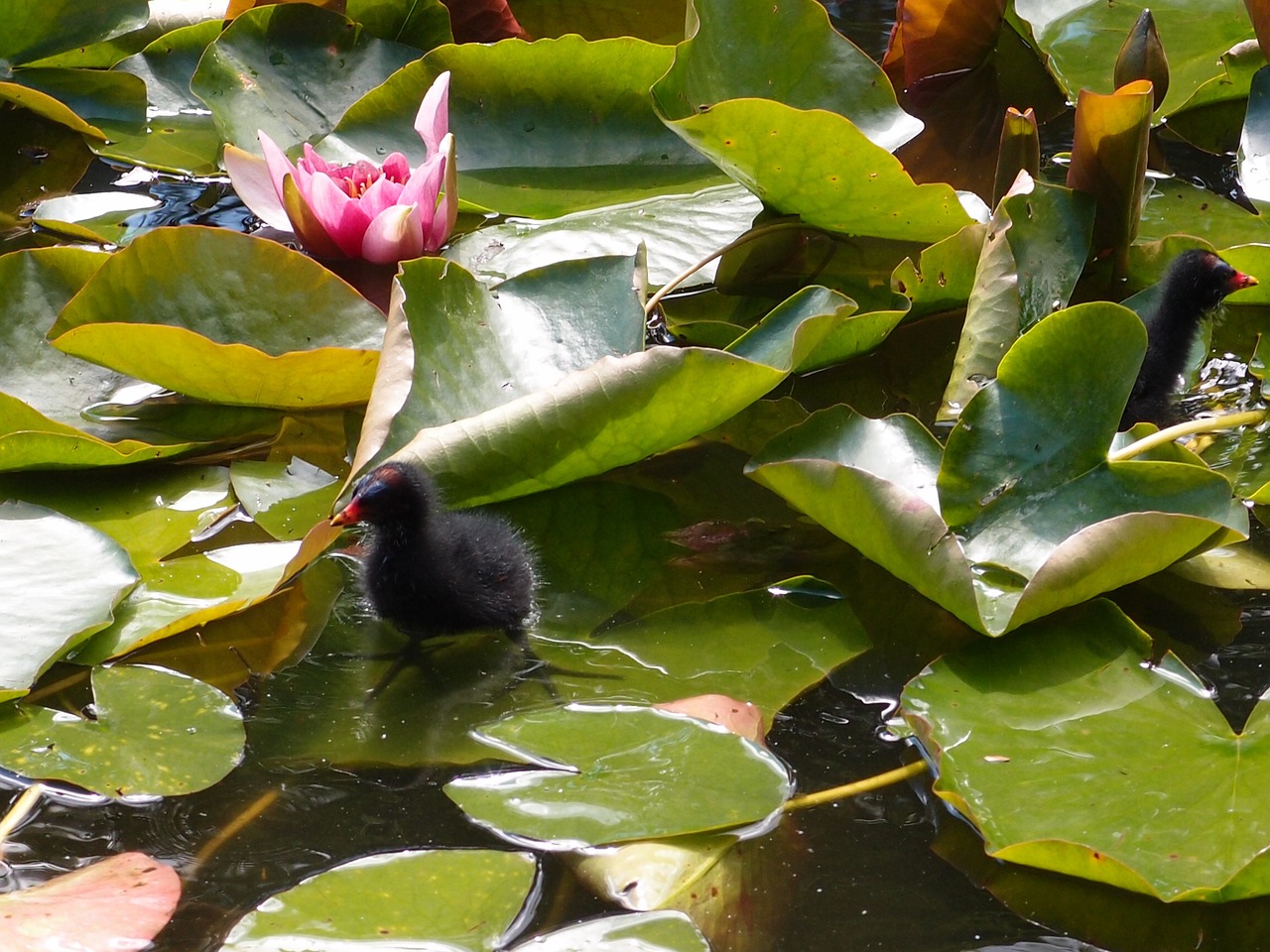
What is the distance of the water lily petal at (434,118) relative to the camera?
79.1 inches

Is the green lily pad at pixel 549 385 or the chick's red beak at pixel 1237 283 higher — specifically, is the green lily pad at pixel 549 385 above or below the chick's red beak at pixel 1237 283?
above

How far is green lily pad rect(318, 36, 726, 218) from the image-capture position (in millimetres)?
2277

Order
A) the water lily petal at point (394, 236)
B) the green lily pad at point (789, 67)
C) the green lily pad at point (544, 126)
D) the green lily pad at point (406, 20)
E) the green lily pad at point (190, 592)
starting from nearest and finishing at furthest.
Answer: the green lily pad at point (190, 592) → the water lily petal at point (394, 236) → the green lily pad at point (789, 67) → the green lily pad at point (544, 126) → the green lily pad at point (406, 20)

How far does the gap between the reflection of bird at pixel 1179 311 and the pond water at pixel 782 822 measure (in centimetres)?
45

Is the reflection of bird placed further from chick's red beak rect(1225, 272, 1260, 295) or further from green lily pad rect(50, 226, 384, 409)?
green lily pad rect(50, 226, 384, 409)

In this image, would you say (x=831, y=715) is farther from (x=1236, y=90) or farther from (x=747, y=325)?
(x=1236, y=90)

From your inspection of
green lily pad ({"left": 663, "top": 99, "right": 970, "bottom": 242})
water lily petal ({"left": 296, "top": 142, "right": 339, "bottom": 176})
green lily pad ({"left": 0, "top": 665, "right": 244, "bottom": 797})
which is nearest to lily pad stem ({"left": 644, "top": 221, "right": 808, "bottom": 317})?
green lily pad ({"left": 663, "top": 99, "right": 970, "bottom": 242})

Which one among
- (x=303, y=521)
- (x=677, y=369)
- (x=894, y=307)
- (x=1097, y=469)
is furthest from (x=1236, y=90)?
(x=303, y=521)

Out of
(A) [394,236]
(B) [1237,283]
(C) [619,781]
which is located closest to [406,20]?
(A) [394,236]

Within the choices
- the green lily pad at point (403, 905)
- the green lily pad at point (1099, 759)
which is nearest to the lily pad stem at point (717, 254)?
the green lily pad at point (1099, 759)

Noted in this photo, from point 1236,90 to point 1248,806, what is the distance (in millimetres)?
1885

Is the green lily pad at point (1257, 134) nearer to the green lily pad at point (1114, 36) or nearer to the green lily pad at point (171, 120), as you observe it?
the green lily pad at point (1114, 36)

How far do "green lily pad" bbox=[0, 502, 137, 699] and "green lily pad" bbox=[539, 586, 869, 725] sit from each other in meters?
0.48

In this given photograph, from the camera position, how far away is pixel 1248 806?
1123mm
